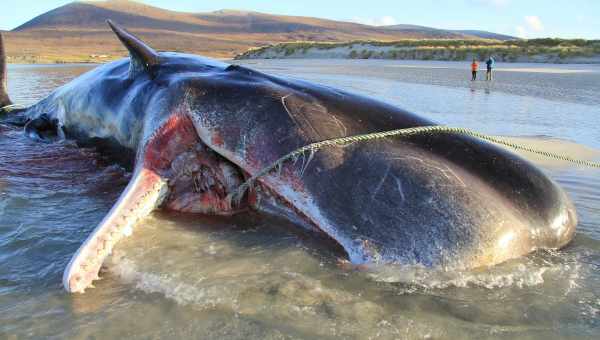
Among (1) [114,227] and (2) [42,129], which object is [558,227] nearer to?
(1) [114,227]

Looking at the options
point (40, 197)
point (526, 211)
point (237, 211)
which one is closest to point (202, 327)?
point (237, 211)

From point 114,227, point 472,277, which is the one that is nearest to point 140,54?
point 114,227

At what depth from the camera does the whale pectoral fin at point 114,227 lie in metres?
2.82

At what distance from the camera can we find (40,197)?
14.7ft

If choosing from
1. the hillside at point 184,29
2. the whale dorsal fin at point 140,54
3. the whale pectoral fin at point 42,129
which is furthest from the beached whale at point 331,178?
the hillside at point 184,29

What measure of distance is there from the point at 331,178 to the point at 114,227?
→ 1.35 meters

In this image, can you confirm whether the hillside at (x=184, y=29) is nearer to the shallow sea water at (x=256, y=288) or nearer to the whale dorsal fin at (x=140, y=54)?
the whale dorsal fin at (x=140, y=54)

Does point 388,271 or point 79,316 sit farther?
point 388,271

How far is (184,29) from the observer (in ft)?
363

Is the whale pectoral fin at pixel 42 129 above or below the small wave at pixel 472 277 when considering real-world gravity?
above

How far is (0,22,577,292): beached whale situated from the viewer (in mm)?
2855

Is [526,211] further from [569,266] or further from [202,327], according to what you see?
[202,327]

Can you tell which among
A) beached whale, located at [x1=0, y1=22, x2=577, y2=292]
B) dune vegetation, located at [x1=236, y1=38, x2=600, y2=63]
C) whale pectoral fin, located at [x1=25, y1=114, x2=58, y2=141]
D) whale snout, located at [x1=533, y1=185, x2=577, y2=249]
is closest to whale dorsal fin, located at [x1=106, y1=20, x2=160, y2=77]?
beached whale, located at [x1=0, y1=22, x2=577, y2=292]

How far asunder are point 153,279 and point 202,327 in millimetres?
621
